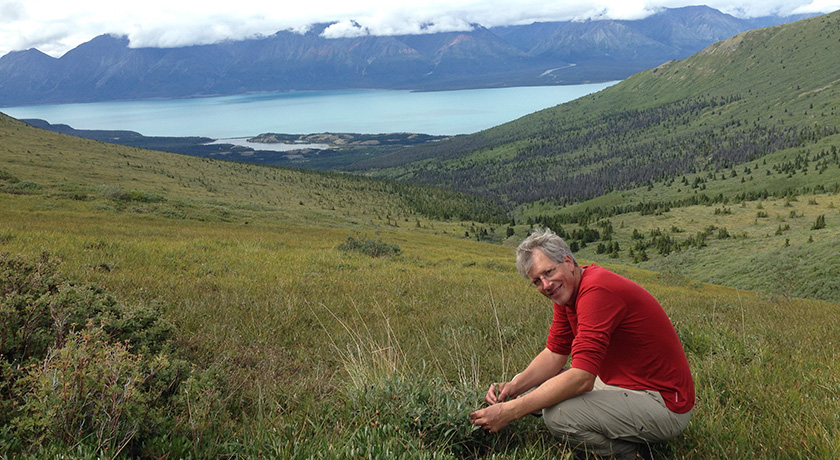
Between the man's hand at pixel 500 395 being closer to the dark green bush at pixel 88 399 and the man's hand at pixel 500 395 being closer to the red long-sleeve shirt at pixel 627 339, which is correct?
the red long-sleeve shirt at pixel 627 339

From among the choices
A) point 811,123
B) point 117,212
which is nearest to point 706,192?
point 811,123

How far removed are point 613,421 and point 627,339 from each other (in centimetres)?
67

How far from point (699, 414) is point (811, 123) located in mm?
248293

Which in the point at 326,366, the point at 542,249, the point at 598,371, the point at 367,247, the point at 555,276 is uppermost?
the point at 542,249

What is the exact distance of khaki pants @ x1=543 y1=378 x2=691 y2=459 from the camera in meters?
3.50

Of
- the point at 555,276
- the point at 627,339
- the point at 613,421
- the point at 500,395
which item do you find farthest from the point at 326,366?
the point at 627,339

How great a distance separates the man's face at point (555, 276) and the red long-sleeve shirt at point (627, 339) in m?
0.10

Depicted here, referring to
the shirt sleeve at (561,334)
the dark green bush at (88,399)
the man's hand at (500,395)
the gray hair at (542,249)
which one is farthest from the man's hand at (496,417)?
the dark green bush at (88,399)

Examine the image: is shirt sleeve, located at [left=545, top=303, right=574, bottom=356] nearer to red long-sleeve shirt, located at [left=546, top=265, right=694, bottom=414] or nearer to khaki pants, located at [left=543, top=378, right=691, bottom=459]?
red long-sleeve shirt, located at [left=546, top=265, right=694, bottom=414]

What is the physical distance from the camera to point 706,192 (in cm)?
13362

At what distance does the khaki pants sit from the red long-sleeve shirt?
0.14 m

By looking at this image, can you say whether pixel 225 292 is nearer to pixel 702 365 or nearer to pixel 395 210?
pixel 702 365

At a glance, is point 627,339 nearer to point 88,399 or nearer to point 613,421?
point 613,421

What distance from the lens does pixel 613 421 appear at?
11.5ft
